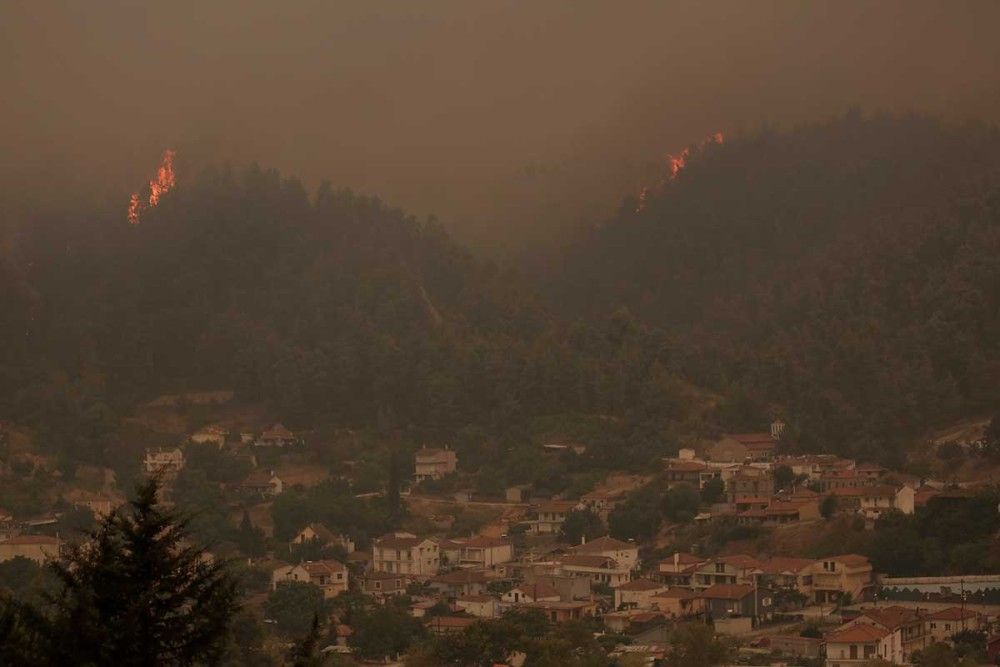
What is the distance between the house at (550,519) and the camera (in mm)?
42031

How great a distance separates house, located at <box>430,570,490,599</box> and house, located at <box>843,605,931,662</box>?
8384mm

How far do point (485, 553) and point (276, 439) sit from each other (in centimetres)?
1239

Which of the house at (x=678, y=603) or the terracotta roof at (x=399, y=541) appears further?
the terracotta roof at (x=399, y=541)

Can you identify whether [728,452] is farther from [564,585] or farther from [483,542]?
[564,585]

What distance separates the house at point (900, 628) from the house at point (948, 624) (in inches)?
4.7

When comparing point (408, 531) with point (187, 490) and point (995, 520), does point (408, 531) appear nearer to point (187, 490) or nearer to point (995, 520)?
point (187, 490)

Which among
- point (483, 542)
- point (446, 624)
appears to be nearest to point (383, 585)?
point (483, 542)

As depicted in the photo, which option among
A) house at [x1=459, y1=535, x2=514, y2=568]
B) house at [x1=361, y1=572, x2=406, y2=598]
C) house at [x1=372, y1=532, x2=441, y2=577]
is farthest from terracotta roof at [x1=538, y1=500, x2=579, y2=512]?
house at [x1=361, y1=572, x2=406, y2=598]

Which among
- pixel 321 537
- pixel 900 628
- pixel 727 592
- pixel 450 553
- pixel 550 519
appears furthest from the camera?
pixel 550 519

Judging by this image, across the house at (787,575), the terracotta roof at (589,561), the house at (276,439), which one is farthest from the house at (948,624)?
the house at (276,439)

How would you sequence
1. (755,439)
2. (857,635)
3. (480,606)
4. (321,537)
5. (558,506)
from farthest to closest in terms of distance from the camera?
(755,439) → (558,506) → (321,537) → (480,606) → (857,635)

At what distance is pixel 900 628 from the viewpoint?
1137 inches

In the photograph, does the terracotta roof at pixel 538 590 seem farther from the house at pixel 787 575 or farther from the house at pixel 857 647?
the house at pixel 857 647

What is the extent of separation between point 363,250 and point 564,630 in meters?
31.5
